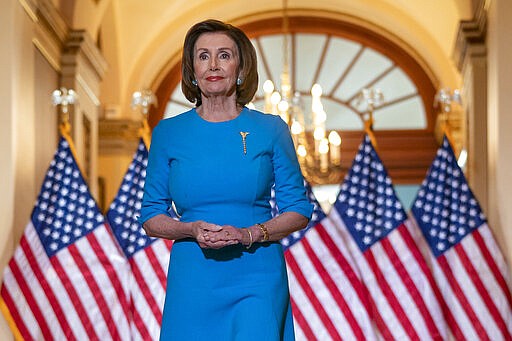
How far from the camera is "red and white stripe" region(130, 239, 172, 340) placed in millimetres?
7398

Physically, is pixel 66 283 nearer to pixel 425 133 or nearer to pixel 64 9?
pixel 64 9

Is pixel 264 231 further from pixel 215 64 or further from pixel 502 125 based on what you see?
pixel 502 125

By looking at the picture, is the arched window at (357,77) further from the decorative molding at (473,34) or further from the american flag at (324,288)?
the american flag at (324,288)

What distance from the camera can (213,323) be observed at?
3.09m

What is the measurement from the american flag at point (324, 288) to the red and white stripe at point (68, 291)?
1099 mm

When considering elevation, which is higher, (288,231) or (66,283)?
(288,231)

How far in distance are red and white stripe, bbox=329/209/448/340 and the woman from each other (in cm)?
427

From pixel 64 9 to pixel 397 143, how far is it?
20.6ft

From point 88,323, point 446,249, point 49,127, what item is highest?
point 49,127

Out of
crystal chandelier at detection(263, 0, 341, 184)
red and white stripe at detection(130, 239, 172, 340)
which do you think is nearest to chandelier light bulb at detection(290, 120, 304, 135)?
crystal chandelier at detection(263, 0, 341, 184)

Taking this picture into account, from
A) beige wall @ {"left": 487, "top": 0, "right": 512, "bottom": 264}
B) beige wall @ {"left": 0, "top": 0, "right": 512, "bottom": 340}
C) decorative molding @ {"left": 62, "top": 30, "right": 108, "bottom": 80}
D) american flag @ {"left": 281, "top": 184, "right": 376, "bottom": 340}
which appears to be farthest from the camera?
decorative molding @ {"left": 62, "top": 30, "right": 108, "bottom": 80}

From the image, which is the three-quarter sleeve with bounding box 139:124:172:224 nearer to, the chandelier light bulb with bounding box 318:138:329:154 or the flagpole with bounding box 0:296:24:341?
the flagpole with bounding box 0:296:24:341

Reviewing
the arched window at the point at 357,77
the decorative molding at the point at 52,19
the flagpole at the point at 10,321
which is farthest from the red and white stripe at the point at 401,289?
the arched window at the point at 357,77

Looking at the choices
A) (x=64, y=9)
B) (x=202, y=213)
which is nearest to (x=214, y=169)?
(x=202, y=213)
